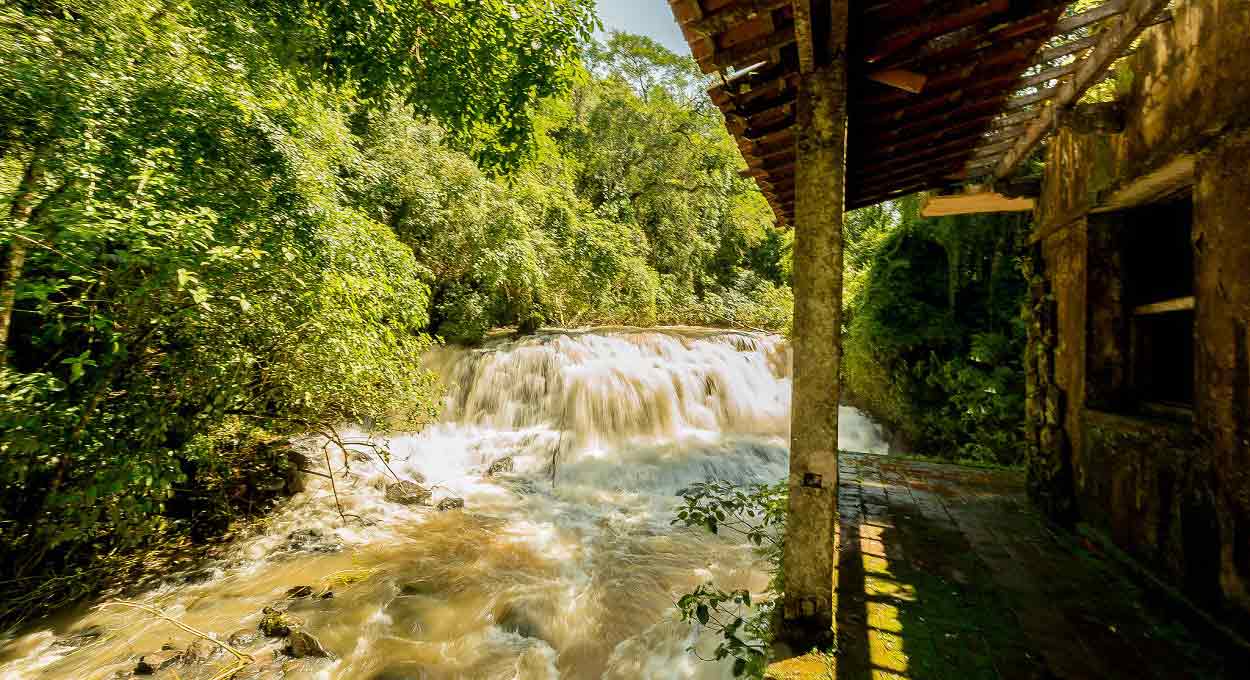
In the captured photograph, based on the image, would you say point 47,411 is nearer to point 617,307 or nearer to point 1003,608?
point 1003,608

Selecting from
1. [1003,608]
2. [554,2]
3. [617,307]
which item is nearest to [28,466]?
[554,2]

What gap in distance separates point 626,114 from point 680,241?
242 inches

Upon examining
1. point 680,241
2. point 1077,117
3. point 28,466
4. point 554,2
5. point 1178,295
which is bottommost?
point 28,466

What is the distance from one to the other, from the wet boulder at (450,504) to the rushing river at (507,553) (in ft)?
0.34

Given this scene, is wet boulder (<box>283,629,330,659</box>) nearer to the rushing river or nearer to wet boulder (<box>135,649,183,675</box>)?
the rushing river

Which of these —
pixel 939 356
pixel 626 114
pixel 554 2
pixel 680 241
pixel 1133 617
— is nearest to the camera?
pixel 1133 617

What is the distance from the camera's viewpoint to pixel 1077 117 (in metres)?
3.17

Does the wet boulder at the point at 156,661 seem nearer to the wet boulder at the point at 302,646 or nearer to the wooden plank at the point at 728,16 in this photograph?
the wet boulder at the point at 302,646

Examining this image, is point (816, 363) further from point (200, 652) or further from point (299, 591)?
point (299, 591)

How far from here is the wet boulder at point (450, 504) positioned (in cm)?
Result: 709

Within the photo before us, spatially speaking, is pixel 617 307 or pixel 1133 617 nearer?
pixel 1133 617

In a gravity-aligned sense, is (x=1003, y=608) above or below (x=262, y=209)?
below

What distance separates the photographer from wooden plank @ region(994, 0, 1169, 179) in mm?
2283

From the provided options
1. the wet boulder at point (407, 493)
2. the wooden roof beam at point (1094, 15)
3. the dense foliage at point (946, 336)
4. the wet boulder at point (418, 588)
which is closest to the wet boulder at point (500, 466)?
the wet boulder at point (407, 493)
